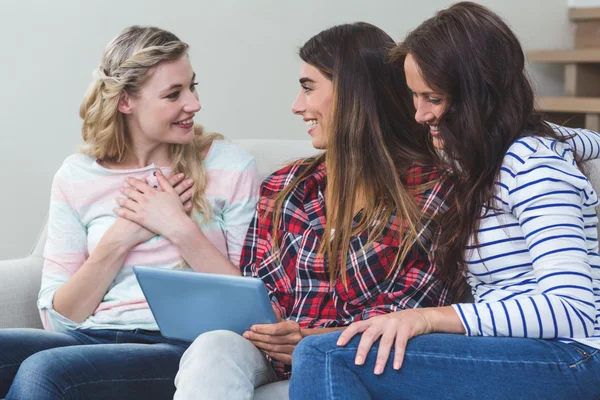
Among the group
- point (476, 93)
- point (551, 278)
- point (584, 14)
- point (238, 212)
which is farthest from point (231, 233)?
point (584, 14)

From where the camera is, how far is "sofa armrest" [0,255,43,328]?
186cm

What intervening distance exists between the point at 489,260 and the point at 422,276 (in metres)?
0.18

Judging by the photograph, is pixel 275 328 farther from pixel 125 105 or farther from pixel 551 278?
pixel 125 105

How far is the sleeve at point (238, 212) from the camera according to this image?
180cm

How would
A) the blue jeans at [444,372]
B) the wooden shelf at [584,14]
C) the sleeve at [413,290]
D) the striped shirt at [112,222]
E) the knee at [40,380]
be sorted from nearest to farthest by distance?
the blue jeans at [444,372], the knee at [40,380], the sleeve at [413,290], the striped shirt at [112,222], the wooden shelf at [584,14]

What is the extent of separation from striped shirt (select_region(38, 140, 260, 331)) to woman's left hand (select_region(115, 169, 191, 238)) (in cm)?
4

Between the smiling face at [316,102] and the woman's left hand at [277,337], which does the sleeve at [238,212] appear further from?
the woman's left hand at [277,337]

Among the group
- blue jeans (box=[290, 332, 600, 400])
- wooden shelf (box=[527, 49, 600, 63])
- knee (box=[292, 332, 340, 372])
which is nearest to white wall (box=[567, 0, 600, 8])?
wooden shelf (box=[527, 49, 600, 63])

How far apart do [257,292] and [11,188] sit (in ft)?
4.94

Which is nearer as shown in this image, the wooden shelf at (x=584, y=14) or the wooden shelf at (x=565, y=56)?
the wooden shelf at (x=565, y=56)

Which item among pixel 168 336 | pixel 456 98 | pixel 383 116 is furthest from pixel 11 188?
pixel 456 98

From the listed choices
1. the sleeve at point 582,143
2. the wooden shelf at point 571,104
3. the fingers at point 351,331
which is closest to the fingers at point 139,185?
the fingers at point 351,331

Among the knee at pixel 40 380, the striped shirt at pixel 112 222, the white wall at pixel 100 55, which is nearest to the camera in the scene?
the knee at pixel 40 380

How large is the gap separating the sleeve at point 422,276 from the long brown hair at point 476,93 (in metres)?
0.10
